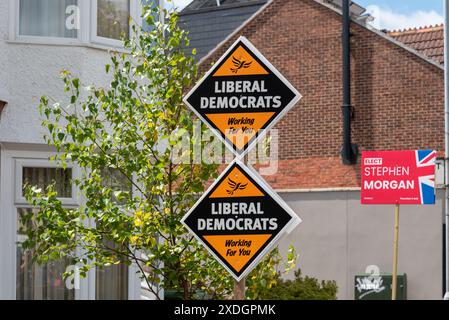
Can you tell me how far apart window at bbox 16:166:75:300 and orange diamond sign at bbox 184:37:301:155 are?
5426 millimetres

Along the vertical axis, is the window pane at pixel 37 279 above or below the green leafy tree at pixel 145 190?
below

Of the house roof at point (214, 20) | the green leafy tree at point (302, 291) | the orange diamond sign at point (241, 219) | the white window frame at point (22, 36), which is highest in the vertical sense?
the house roof at point (214, 20)

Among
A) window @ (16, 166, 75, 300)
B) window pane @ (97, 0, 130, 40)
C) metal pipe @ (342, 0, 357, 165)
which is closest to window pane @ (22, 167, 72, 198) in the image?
window @ (16, 166, 75, 300)

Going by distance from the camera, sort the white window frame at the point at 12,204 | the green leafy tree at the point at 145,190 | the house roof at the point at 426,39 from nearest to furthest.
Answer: the green leafy tree at the point at 145,190, the white window frame at the point at 12,204, the house roof at the point at 426,39

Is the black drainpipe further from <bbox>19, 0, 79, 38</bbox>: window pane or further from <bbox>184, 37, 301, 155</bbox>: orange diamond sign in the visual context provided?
<bbox>184, 37, 301, 155</bbox>: orange diamond sign

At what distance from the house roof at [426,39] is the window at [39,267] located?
16.1 metres

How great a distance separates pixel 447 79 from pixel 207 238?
12745 mm

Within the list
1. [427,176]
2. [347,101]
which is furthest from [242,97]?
[347,101]

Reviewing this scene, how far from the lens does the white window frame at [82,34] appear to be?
40.4 feet

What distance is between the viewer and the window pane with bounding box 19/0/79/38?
494 inches

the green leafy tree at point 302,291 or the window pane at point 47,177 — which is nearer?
the window pane at point 47,177

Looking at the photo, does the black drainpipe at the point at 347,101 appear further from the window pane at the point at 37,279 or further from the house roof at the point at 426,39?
the window pane at the point at 37,279

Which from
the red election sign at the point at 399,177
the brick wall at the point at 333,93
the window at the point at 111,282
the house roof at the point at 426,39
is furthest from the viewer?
the house roof at the point at 426,39

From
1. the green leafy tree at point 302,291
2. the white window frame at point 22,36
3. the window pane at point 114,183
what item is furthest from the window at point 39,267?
the green leafy tree at point 302,291
